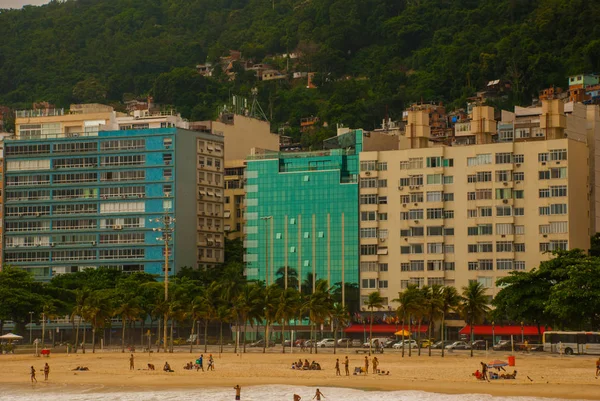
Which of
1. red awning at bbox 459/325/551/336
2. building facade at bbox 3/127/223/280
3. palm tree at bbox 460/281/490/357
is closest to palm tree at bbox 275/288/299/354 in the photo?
palm tree at bbox 460/281/490/357

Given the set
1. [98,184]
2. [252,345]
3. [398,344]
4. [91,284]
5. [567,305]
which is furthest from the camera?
[98,184]

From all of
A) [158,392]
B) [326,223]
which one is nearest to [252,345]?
[326,223]

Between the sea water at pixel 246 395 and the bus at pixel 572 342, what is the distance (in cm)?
4728

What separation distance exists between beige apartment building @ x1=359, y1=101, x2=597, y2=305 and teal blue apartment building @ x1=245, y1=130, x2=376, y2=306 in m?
2.39

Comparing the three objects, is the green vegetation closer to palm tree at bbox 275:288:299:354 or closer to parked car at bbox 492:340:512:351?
parked car at bbox 492:340:512:351

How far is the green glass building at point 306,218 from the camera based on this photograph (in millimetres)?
165750

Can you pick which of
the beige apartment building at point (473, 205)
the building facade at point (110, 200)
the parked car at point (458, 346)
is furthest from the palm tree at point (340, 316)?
the building facade at point (110, 200)

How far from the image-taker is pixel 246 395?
8656 cm

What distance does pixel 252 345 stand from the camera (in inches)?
6201

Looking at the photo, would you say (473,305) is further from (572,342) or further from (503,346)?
(503,346)

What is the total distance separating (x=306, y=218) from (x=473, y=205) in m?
24.2

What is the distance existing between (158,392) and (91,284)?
81.0m

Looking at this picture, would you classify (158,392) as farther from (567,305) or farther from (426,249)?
(426,249)

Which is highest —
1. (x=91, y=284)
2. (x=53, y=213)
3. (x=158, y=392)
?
(x=53, y=213)
